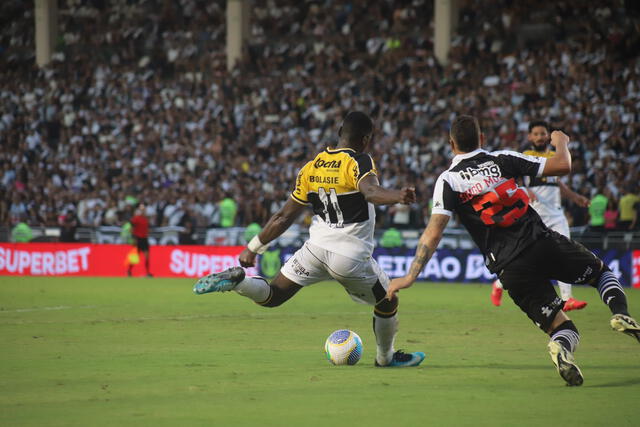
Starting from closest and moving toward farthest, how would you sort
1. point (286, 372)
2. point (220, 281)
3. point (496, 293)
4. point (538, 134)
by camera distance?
point (220, 281)
point (286, 372)
point (538, 134)
point (496, 293)

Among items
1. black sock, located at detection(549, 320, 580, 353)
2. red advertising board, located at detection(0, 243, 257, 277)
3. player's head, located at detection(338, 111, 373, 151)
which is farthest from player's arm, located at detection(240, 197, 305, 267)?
red advertising board, located at detection(0, 243, 257, 277)

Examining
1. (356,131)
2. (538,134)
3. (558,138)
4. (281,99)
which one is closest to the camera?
(558,138)

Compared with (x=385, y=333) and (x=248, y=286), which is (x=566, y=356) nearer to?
(x=385, y=333)

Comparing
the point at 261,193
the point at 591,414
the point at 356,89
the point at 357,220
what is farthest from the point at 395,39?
the point at 591,414

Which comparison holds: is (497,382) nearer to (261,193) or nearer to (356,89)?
(261,193)

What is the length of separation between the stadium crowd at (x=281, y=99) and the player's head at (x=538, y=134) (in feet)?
38.5

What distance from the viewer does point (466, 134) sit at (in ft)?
28.9

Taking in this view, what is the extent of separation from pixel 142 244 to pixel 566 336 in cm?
2127

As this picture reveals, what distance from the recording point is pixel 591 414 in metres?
7.01

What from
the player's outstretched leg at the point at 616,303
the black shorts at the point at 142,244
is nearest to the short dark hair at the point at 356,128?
the player's outstretched leg at the point at 616,303

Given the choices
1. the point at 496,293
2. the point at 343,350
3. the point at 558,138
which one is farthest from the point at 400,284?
the point at 496,293

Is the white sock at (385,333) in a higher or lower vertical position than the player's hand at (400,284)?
lower

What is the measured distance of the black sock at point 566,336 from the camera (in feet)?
27.2

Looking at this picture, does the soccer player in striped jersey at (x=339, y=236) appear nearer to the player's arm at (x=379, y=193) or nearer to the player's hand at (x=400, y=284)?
the player's arm at (x=379, y=193)
